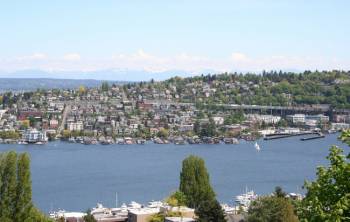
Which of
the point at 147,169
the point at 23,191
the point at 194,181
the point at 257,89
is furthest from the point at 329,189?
the point at 257,89

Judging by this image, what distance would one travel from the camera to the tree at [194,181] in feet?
28.3

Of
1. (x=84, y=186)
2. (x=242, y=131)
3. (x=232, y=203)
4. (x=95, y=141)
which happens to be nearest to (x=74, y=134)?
(x=95, y=141)

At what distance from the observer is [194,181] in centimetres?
873

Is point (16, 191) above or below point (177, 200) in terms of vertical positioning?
above

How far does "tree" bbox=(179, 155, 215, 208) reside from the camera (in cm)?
862

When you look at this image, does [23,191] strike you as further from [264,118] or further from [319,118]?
[319,118]

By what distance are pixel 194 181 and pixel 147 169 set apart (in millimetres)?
9251

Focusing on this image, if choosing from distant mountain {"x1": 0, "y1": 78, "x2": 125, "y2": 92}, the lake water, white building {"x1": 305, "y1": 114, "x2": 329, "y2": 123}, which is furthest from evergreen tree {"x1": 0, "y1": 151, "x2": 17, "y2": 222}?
distant mountain {"x1": 0, "y1": 78, "x2": 125, "y2": 92}

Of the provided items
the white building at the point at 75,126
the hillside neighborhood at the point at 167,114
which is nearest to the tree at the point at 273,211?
the hillside neighborhood at the point at 167,114

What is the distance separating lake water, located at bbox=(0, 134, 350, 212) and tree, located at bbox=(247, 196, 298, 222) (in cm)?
598

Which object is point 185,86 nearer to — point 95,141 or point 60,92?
point 60,92

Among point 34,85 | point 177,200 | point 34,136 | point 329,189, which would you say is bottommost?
point 34,136

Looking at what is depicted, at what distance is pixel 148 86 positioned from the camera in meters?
39.6

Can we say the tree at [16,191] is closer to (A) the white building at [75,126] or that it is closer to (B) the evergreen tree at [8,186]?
(B) the evergreen tree at [8,186]
